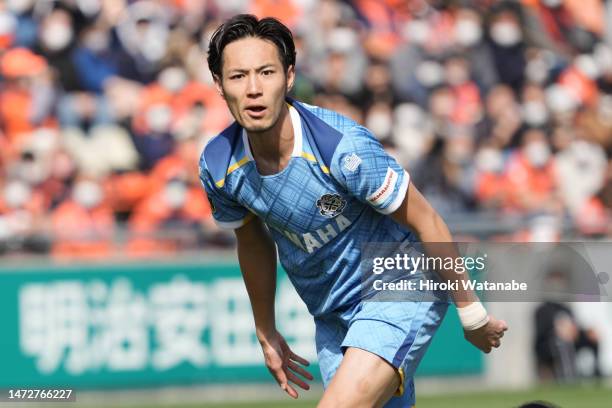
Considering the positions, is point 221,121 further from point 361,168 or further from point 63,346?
point 361,168

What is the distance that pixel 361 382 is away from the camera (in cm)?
533

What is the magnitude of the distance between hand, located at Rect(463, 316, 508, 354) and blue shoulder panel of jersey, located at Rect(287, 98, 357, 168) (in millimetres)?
954

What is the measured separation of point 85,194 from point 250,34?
23.7 feet

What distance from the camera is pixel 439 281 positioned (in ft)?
18.6

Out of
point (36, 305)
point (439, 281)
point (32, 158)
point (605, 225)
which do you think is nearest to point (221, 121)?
point (32, 158)

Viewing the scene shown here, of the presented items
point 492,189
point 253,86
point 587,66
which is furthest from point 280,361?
point 587,66

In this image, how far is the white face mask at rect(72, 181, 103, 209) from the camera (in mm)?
12289

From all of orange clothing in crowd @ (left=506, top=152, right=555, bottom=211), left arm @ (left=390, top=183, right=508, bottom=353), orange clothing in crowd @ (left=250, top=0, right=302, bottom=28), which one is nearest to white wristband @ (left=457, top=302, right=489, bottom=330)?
left arm @ (left=390, top=183, right=508, bottom=353)

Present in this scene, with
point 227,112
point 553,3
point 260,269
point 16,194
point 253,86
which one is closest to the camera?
point 253,86

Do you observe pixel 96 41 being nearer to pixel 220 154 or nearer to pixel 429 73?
pixel 429 73

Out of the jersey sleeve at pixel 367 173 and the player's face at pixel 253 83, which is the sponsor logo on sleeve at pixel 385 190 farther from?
the player's face at pixel 253 83

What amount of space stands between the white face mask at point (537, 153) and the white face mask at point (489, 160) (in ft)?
1.08

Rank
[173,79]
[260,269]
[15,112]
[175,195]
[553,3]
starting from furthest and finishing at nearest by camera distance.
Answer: [553,3] < [173,79] < [15,112] < [175,195] < [260,269]

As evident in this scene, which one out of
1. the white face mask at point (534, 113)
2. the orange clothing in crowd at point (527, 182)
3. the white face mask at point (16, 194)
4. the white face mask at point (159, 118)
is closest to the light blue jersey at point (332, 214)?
the white face mask at point (16, 194)
